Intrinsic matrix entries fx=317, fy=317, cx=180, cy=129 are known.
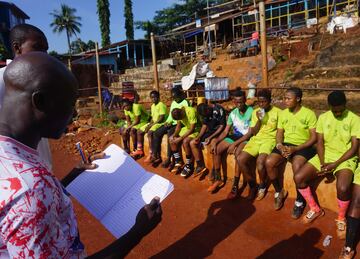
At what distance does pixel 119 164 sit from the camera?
1.83 metres

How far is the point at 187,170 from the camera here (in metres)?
5.49

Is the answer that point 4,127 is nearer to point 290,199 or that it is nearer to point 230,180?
point 290,199

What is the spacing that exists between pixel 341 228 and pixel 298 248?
518 mm

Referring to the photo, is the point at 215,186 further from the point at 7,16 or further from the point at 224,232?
the point at 7,16

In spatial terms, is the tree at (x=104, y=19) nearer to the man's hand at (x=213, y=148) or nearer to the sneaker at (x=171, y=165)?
the sneaker at (x=171, y=165)

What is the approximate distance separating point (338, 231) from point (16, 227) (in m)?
3.32

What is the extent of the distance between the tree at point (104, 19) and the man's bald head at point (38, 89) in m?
34.7

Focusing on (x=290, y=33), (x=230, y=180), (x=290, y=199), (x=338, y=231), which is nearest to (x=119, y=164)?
(x=338, y=231)

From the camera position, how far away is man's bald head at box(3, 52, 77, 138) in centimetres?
91

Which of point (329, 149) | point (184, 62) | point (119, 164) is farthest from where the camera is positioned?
point (184, 62)

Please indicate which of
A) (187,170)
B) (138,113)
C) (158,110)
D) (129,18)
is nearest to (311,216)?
(187,170)

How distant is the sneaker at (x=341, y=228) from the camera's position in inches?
127

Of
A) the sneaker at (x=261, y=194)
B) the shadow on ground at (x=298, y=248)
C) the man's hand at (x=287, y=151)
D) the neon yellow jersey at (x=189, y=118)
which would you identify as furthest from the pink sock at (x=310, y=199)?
the neon yellow jersey at (x=189, y=118)

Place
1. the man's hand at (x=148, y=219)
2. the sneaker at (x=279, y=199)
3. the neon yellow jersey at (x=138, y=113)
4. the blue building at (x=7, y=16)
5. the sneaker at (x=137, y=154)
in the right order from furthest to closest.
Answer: the blue building at (x=7, y=16) < the neon yellow jersey at (x=138, y=113) < the sneaker at (x=137, y=154) < the sneaker at (x=279, y=199) < the man's hand at (x=148, y=219)
